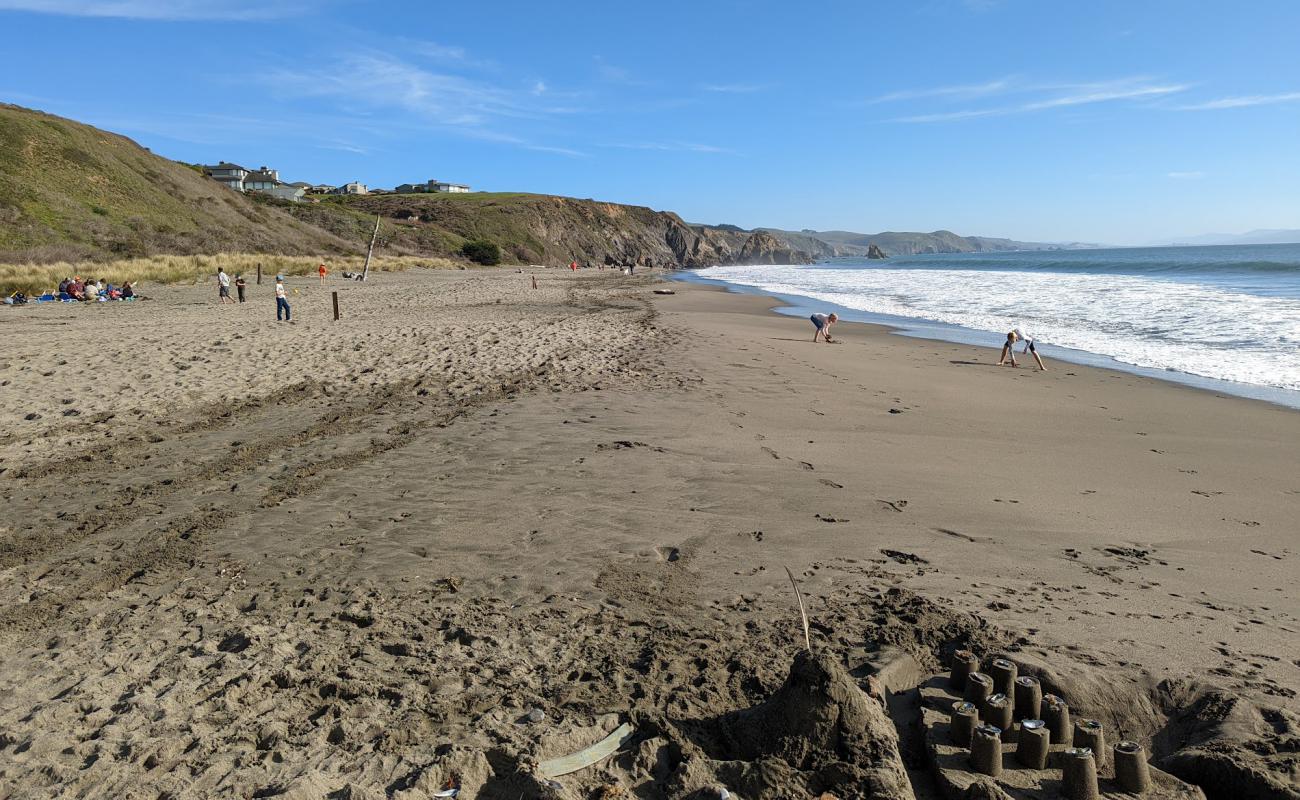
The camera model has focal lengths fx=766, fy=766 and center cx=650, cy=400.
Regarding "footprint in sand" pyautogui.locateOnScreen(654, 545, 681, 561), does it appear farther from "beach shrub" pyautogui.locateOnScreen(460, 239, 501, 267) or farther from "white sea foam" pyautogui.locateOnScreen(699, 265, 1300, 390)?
"beach shrub" pyautogui.locateOnScreen(460, 239, 501, 267)

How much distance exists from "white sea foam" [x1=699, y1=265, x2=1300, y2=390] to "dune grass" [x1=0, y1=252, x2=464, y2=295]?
27339 millimetres

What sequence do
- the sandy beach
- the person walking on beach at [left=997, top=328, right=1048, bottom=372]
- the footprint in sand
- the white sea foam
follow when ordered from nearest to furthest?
the sandy beach, the footprint in sand, the person walking on beach at [left=997, top=328, right=1048, bottom=372], the white sea foam

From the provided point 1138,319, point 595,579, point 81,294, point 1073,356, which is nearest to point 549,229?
point 81,294

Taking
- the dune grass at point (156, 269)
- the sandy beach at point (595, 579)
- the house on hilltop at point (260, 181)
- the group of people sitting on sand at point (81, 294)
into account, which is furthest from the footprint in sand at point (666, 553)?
the house on hilltop at point (260, 181)

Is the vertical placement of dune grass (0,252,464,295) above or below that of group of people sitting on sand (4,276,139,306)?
above

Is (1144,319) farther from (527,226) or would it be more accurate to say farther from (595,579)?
(527,226)

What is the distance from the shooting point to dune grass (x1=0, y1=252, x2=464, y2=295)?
26.6 metres

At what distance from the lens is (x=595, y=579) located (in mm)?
4719

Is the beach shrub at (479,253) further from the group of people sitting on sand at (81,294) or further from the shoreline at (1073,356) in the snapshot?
the group of people sitting on sand at (81,294)

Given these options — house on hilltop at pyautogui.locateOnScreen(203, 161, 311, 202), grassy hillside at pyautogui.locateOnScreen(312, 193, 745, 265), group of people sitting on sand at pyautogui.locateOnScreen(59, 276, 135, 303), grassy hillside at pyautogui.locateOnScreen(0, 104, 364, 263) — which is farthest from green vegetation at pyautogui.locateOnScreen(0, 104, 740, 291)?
house on hilltop at pyautogui.locateOnScreen(203, 161, 311, 202)

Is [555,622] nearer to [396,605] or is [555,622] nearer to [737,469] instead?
[396,605]

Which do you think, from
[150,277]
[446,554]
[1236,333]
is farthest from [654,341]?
[150,277]

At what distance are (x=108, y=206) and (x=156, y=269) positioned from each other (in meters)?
15.3

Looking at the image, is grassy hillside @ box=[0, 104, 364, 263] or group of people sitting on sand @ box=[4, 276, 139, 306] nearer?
group of people sitting on sand @ box=[4, 276, 139, 306]
